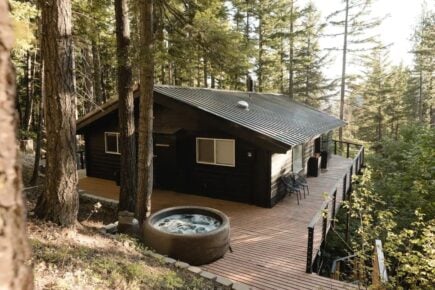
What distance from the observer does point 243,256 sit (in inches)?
257

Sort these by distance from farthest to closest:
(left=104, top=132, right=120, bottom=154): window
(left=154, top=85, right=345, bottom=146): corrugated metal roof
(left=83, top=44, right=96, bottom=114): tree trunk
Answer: (left=83, top=44, right=96, bottom=114): tree trunk, (left=104, top=132, right=120, bottom=154): window, (left=154, top=85, right=345, bottom=146): corrugated metal roof

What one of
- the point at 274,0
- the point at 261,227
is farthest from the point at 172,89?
the point at 274,0

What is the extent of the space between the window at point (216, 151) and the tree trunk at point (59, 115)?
221 inches

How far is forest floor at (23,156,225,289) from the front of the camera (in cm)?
364

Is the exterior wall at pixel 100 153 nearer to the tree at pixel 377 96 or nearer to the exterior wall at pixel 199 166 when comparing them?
the exterior wall at pixel 199 166

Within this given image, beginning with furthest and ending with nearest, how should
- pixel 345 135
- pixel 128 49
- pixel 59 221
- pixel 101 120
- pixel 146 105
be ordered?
1. pixel 345 135
2. pixel 101 120
3. pixel 128 49
4. pixel 146 105
5. pixel 59 221

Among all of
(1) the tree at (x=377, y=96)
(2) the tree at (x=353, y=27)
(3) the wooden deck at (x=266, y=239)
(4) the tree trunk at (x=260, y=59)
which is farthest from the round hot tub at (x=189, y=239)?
(1) the tree at (x=377, y=96)

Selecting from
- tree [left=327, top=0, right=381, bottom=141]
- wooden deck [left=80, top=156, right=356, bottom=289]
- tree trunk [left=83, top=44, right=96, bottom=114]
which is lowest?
wooden deck [left=80, top=156, right=356, bottom=289]

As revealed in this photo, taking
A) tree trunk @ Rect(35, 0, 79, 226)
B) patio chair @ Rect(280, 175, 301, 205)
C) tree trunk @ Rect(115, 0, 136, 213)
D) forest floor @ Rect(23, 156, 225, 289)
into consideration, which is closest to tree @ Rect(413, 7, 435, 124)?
patio chair @ Rect(280, 175, 301, 205)

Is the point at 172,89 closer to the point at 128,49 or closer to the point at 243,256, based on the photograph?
the point at 128,49

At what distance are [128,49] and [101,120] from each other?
5.92 metres

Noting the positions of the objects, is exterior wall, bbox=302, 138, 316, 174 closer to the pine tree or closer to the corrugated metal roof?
the corrugated metal roof

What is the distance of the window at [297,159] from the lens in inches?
463

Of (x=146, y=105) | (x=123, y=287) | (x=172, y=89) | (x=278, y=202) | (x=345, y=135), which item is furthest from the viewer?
(x=345, y=135)
